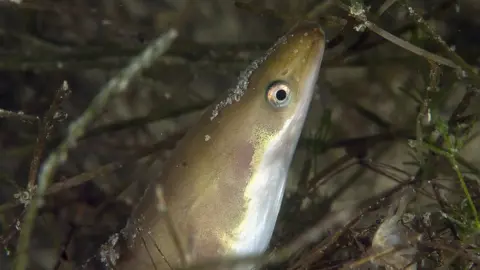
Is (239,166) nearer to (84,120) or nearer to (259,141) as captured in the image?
(259,141)

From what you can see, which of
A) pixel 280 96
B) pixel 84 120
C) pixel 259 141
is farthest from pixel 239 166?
pixel 84 120

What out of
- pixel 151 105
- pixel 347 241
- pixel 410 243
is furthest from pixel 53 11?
pixel 410 243

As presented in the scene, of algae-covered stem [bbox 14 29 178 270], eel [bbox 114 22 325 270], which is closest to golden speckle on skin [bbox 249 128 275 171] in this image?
eel [bbox 114 22 325 270]

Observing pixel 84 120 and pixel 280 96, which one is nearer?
pixel 84 120

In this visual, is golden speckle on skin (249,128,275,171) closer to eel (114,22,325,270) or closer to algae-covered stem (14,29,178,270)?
eel (114,22,325,270)

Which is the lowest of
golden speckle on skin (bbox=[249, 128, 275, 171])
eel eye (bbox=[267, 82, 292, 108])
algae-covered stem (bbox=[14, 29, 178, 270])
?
golden speckle on skin (bbox=[249, 128, 275, 171])

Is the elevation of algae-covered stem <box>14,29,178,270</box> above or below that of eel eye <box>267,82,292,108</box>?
above

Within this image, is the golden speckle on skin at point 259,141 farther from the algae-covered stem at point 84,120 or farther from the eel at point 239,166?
the algae-covered stem at point 84,120
